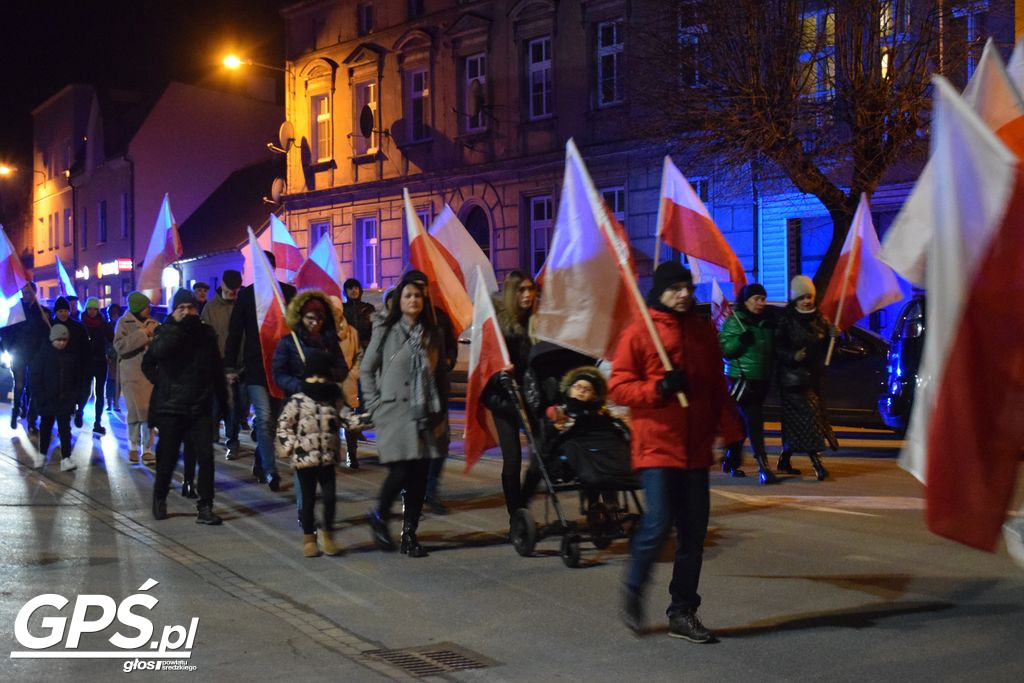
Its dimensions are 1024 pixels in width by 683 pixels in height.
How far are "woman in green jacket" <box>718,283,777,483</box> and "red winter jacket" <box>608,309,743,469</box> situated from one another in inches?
231

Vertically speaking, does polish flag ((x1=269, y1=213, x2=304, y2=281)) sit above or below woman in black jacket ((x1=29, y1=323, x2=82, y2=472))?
above

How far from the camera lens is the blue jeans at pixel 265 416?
11383 mm

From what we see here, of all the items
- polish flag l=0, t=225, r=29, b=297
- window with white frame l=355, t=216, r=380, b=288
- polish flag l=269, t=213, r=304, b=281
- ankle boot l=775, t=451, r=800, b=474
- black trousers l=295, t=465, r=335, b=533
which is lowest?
ankle boot l=775, t=451, r=800, b=474

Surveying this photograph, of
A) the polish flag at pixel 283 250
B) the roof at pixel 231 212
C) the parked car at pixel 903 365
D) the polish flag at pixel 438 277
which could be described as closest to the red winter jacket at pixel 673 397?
the polish flag at pixel 438 277

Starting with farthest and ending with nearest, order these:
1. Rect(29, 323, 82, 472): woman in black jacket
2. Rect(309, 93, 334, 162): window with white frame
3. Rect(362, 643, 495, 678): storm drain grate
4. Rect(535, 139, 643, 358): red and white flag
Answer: Rect(309, 93, 334, 162): window with white frame, Rect(29, 323, 82, 472): woman in black jacket, Rect(535, 139, 643, 358): red and white flag, Rect(362, 643, 495, 678): storm drain grate

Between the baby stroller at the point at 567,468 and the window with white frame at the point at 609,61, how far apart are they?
21.4 metres

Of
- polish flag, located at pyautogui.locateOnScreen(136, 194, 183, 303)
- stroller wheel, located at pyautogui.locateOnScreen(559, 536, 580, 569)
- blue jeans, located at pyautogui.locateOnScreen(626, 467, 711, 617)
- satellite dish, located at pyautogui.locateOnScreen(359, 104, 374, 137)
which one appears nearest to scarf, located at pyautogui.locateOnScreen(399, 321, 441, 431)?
stroller wheel, located at pyautogui.locateOnScreen(559, 536, 580, 569)

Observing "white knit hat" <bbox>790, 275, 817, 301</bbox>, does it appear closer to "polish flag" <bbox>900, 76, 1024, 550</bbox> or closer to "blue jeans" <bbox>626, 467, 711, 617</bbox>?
"blue jeans" <bbox>626, 467, 711, 617</bbox>

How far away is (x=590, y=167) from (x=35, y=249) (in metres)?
41.6

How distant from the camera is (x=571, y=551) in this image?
25.9 feet

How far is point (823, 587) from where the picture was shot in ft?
23.7

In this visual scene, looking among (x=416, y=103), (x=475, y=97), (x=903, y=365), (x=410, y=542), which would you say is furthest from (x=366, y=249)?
(x=410, y=542)

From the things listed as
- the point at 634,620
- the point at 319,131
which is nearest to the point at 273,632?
the point at 634,620

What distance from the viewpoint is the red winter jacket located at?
5.98 metres
